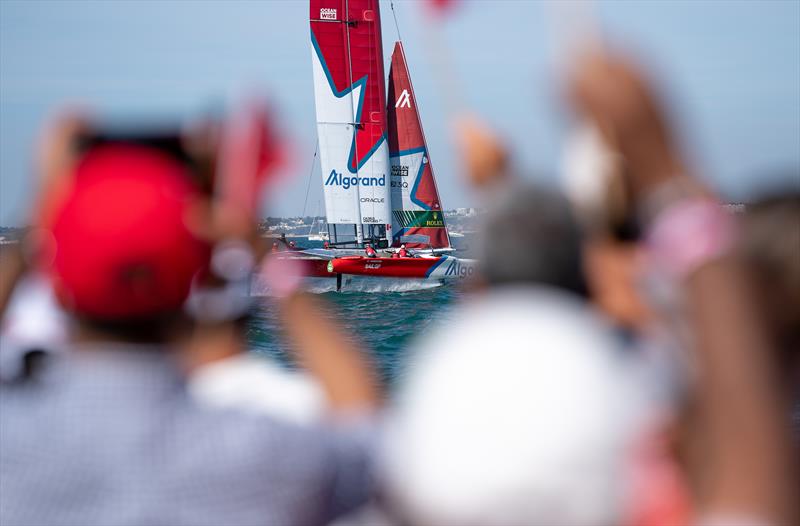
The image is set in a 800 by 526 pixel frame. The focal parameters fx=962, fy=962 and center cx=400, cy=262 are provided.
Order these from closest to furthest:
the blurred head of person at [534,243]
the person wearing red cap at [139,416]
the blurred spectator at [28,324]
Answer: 1. the blurred head of person at [534,243]
2. the person wearing red cap at [139,416]
3. the blurred spectator at [28,324]

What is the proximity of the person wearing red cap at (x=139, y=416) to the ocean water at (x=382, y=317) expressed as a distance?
23.4 feet

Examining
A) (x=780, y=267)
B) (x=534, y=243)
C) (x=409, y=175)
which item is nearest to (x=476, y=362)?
(x=534, y=243)

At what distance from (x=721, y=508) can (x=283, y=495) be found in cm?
61

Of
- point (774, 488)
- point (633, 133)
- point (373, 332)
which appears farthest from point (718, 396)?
point (373, 332)

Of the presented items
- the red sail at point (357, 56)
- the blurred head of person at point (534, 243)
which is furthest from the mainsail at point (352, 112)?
the blurred head of person at point (534, 243)

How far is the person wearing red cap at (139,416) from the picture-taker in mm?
1354

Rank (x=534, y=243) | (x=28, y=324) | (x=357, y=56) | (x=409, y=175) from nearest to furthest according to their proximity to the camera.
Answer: (x=534, y=243), (x=28, y=324), (x=357, y=56), (x=409, y=175)

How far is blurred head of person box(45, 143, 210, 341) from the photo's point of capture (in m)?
1.34

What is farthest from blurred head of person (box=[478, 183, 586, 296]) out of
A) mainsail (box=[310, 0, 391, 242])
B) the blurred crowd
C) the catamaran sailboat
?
mainsail (box=[310, 0, 391, 242])

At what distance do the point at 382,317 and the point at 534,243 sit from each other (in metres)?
19.4

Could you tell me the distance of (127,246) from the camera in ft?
4.39

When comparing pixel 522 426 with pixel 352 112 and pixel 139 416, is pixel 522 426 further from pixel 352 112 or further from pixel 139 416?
pixel 352 112

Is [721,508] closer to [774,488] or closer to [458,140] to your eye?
[774,488]

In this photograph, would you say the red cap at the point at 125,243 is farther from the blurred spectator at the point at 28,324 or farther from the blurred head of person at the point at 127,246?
the blurred spectator at the point at 28,324
